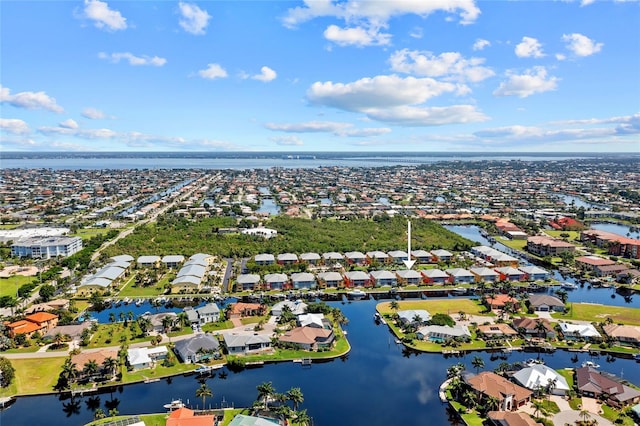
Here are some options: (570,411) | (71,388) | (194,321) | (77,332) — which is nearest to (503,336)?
(570,411)

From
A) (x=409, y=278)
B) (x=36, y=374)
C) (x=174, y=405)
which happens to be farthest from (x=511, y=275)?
(x=36, y=374)

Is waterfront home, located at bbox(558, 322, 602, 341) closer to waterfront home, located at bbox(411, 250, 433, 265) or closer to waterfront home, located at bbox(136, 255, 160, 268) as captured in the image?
waterfront home, located at bbox(411, 250, 433, 265)

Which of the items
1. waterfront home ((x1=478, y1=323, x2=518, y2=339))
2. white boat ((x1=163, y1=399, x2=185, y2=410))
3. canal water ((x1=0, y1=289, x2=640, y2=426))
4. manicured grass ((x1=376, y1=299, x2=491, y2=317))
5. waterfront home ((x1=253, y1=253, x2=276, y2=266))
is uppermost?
waterfront home ((x1=253, y1=253, x2=276, y2=266))

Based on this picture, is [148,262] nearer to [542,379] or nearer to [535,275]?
[542,379]

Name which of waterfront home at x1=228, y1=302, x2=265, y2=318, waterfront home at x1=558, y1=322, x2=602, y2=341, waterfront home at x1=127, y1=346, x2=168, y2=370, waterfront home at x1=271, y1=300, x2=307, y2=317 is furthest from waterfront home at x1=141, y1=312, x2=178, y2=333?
waterfront home at x1=558, y1=322, x2=602, y2=341

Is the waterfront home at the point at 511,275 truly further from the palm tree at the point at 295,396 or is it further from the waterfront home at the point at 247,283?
the palm tree at the point at 295,396

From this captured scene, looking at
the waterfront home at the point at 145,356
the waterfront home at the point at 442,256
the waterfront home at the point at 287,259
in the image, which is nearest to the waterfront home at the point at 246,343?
the waterfront home at the point at 145,356

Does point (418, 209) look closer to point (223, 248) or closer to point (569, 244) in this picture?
point (569, 244)
